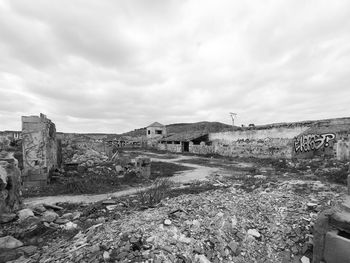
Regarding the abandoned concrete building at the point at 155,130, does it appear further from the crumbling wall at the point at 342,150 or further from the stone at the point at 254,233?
the stone at the point at 254,233

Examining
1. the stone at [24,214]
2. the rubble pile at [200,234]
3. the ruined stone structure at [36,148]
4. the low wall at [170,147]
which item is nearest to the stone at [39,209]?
the stone at [24,214]

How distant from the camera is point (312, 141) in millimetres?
14750

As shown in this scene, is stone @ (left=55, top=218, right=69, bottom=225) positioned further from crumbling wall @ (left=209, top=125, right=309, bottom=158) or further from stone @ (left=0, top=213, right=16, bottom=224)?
crumbling wall @ (left=209, top=125, right=309, bottom=158)

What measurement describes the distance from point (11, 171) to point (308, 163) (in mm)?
13351

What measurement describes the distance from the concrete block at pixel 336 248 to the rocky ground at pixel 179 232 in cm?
48

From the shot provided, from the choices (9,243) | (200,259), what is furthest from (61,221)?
(200,259)

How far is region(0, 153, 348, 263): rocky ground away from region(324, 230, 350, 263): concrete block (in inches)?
18.9

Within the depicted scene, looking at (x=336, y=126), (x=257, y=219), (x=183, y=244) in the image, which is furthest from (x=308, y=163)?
(x=183, y=244)

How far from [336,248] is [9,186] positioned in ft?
21.4

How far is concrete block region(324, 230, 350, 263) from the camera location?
281 centimetres

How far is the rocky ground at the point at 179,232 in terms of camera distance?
3.22 metres

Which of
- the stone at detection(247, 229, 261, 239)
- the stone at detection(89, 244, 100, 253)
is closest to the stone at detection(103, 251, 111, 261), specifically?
the stone at detection(89, 244, 100, 253)

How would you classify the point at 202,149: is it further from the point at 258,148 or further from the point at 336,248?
the point at 336,248

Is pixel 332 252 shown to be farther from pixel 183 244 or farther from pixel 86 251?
pixel 86 251
